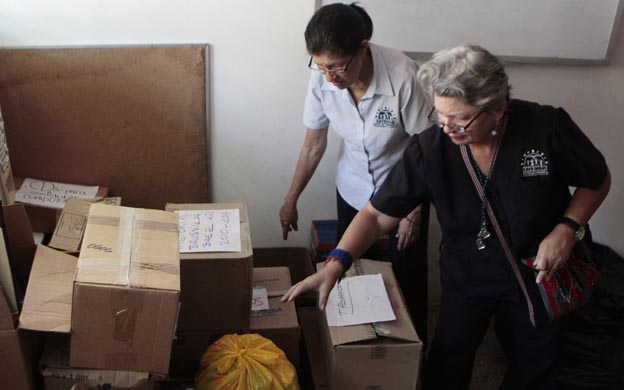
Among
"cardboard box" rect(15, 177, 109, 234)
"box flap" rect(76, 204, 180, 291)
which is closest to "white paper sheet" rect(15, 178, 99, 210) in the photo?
"cardboard box" rect(15, 177, 109, 234)

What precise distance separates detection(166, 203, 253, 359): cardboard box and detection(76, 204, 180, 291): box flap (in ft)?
0.59

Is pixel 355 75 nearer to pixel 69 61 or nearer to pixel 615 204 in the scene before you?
pixel 69 61

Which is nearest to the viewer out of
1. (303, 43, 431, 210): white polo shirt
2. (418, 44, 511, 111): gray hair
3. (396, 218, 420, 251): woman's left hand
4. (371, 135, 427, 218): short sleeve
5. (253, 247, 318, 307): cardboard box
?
(418, 44, 511, 111): gray hair

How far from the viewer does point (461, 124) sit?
4.37 ft

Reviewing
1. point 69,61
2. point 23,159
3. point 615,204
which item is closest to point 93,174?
point 23,159

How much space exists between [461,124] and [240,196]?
118 centimetres

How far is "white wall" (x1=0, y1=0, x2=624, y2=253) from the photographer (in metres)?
→ 1.93

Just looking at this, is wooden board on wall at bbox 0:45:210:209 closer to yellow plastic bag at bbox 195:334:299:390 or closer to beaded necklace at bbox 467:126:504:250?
yellow plastic bag at bbox 195:334:299:390

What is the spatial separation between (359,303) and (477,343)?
0.36 meters

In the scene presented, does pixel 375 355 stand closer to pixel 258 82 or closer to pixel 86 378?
pixel 86 378

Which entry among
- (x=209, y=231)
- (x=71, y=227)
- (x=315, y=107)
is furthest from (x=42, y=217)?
(x=315, y=107)

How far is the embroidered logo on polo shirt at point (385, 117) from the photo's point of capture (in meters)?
1.77

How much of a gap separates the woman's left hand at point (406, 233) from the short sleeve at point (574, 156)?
537mm

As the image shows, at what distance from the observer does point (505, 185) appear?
142cm
